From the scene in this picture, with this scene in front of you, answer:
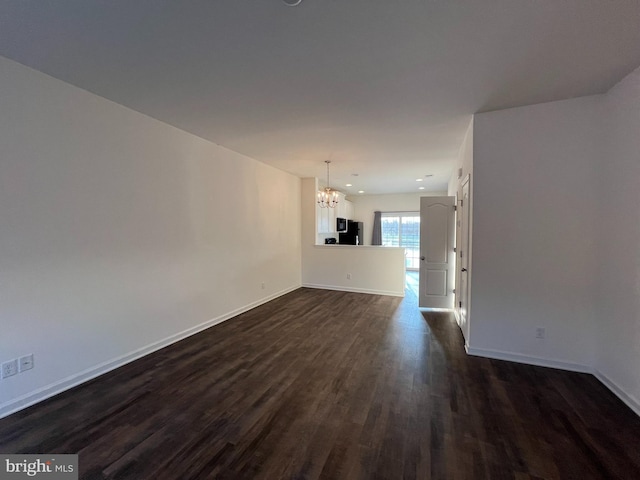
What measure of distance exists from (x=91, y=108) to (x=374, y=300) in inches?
198

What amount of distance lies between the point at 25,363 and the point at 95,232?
1.16 metres

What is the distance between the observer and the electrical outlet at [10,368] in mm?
2109

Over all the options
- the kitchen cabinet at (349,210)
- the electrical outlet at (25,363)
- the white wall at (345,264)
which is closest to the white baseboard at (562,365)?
the white wall at (345,264)

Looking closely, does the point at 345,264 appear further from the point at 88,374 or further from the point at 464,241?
the point at 88,374

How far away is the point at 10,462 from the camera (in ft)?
5.60

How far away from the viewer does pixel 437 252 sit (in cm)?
484

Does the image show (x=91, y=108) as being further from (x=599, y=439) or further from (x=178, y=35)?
(x=599, y=439)

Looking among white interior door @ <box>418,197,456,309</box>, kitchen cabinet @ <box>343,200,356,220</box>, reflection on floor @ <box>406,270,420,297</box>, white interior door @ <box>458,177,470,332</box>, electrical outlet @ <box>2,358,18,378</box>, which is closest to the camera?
electrical outlet @ <box>2,358,18,378</box>

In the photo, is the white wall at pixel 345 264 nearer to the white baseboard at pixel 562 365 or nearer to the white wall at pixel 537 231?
the white baseboard at pixel 562 365

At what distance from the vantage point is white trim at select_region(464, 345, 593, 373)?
279 cm

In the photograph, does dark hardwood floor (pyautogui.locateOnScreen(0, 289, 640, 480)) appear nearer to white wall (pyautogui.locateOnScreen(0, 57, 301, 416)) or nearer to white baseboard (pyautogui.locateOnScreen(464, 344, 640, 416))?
white baseboard (pyautogui.locateOnScreen(464, 344, 640, 416))

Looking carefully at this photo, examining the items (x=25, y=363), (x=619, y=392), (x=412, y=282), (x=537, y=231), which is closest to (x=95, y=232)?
(x=25, y=363)

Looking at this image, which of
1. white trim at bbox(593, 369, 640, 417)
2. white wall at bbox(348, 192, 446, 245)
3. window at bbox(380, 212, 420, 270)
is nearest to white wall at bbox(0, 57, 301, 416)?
white trim at bbox(593, 369, 640, 417)

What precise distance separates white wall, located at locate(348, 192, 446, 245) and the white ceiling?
20.2 ft
